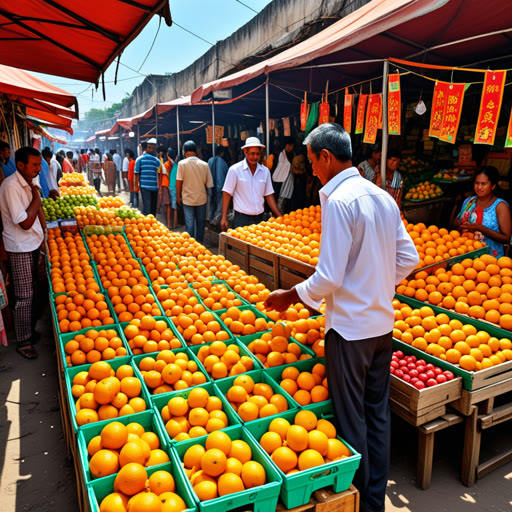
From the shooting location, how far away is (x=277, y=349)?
2.80 m

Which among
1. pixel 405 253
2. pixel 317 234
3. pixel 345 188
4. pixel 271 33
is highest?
pixel 271 33

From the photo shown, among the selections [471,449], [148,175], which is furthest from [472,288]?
[148,175]

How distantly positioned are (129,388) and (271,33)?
1077 centimetres

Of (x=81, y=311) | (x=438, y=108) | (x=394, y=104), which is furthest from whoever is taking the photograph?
(x=394, y=104)

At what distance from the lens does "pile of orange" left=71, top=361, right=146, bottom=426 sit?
2.20 meters

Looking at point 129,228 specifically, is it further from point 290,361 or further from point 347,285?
point 347,285

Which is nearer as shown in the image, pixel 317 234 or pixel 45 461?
pixel 45 461

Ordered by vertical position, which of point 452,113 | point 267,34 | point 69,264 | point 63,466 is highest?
point 267,34

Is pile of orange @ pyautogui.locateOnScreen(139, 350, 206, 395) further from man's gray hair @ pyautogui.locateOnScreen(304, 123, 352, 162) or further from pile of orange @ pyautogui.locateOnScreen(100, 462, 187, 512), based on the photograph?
man's gray hair @ pyautogui.locateOnScreen(304, 123, 352, 162)

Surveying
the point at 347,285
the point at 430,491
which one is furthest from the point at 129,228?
the point at 430,491

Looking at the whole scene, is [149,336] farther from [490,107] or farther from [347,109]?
[347,109]

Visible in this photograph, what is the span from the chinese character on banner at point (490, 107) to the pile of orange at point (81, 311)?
4062 mm

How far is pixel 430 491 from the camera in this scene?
2.71 metres

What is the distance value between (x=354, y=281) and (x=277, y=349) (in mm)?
951
